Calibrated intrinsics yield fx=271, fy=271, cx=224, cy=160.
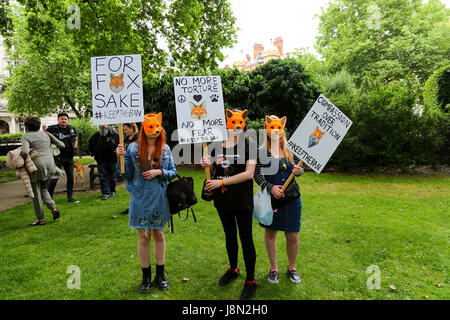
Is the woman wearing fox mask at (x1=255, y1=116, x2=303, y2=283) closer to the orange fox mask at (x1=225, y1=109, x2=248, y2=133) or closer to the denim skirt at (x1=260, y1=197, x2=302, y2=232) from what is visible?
the denim skirt at (x1=260, y1=197, x2=302, y2=232)

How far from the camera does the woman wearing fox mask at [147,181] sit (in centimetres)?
322

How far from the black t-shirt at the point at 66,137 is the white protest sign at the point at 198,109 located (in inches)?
201

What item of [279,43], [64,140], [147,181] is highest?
[279,43]

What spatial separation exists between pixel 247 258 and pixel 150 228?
1202 millimetres

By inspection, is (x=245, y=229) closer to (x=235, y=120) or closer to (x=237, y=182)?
(x=237, y=182)

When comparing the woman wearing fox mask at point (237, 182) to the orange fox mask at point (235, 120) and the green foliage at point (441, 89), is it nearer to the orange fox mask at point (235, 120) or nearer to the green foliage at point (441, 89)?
the orange fox mask at point (235, 120)

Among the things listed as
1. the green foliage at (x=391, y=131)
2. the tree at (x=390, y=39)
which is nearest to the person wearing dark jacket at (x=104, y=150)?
the green foliage at (x=391, y=131)

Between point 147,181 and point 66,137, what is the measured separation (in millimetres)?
5124

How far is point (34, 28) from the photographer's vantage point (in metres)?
10.2

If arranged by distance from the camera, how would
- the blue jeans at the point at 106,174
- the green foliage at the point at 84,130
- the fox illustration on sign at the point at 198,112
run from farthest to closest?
1. the green foliage at the point at 84,130
2. the blue jeans at the point at 106,174
3. the fox illustration on sign at the point at 198,112

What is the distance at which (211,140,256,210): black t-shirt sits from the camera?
10.2 feet

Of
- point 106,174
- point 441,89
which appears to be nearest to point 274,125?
point 106,174

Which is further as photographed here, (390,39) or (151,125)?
(390,39)

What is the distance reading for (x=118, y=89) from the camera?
3574 mm
